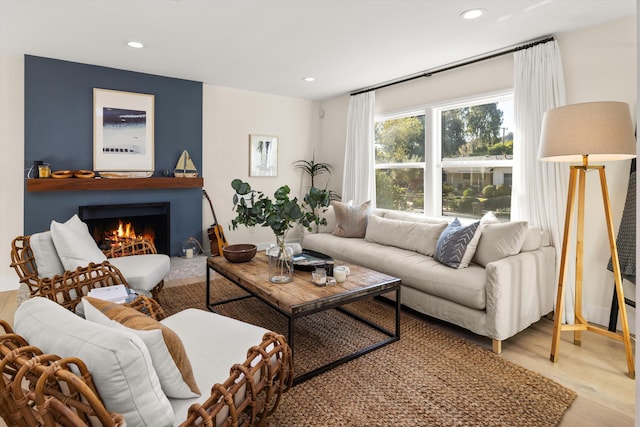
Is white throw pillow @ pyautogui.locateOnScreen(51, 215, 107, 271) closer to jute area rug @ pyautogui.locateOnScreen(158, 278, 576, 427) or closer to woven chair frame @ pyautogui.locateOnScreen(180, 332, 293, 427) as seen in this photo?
jute area rug @ pyautogui.locateOnScreen(158, 278, 576, 427)

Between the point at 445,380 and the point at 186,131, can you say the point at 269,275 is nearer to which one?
the point at 445,380

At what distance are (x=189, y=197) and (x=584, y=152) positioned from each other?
423 cm

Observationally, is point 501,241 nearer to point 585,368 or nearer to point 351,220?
point 585,368

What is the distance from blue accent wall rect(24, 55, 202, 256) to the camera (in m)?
3.73

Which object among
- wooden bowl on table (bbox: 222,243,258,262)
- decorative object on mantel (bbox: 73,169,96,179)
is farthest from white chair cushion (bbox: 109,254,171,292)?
decorative object on mantel (bbox: 73,169,96,179)

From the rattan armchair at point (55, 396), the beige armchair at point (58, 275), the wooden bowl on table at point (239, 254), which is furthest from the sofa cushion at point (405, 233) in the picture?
the rattan armchair at point (55, 396)

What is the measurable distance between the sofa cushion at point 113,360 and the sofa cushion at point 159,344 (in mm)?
73

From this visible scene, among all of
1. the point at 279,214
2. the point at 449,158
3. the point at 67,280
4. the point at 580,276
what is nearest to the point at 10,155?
the point at 67,280

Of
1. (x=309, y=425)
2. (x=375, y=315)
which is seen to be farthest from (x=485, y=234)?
(x=309, y=425)

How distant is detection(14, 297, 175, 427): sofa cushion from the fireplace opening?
353 centimetres

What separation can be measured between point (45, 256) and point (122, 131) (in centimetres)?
222

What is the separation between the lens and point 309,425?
5.60ft

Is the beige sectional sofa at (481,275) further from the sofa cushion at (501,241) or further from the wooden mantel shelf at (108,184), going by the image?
the wooden mantel shelf at (108,184)

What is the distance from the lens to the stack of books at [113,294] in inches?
79.7
